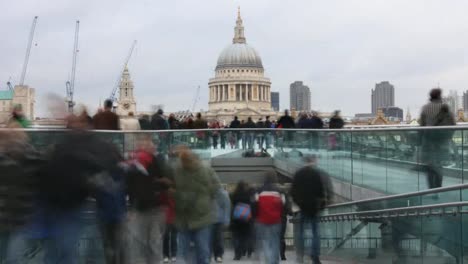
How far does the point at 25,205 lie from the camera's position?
9.05 metres

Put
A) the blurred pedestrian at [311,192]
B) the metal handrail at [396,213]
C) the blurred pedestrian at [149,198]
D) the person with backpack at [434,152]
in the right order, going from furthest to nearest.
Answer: the person with backpack at [434,152] < the blurred pedestrian at [311,192] < the blurred pedestrian at [149,198] < the metal handrail at [396,213]

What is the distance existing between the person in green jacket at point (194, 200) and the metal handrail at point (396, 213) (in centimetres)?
261

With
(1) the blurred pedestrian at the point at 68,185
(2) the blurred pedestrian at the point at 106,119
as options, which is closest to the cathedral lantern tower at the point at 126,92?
(2) the blurred pedestrian at the point at 106,119

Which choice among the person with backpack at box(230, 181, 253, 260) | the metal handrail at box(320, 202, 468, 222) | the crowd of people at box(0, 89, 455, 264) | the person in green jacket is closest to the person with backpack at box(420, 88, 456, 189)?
the crowd of people at box(0, 89, 455, 264)

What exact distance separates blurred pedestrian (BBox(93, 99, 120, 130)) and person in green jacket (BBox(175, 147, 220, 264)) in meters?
7.42

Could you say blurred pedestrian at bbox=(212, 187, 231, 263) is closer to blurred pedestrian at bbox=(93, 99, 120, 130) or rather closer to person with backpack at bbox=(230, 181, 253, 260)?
person with backpack at bbox=(230, 181, 253, 260)

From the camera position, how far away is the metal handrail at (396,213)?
10687mm

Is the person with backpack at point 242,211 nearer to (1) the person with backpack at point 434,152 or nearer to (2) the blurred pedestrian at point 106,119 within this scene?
(1) the person with backpack at point 434,152

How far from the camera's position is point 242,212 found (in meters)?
13.5

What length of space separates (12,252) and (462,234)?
5.28 metres

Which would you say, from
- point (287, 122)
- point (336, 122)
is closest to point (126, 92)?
point (287, 122)

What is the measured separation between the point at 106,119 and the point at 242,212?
6.46m

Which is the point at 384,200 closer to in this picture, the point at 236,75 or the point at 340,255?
the point at 340,255

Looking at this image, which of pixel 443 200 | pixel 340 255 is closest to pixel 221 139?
pixel 340 255
